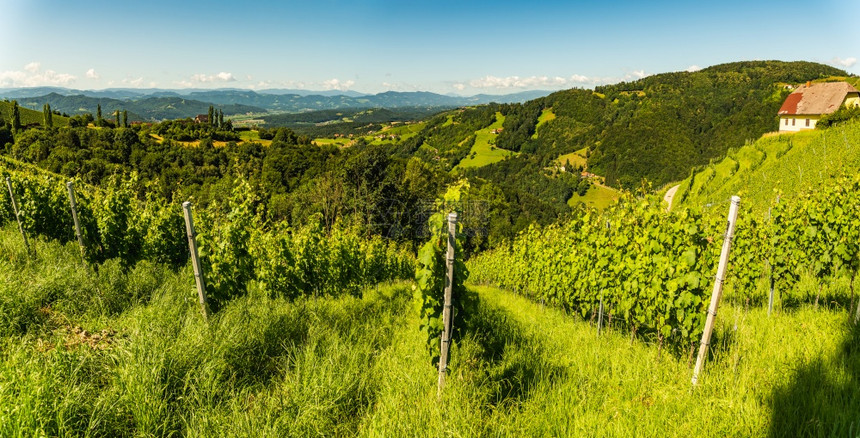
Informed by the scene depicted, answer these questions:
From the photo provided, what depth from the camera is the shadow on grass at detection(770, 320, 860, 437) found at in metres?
2.54

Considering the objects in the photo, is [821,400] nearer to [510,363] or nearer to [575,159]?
[510,363]

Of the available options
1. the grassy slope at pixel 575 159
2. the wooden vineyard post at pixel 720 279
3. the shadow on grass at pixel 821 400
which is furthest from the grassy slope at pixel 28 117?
the grassy slope at pixel 575 159

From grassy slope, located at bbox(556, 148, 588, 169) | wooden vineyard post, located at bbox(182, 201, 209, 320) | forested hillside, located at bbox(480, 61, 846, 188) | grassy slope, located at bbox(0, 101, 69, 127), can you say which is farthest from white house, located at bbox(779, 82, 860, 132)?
grassy slope, located at bbox(0, 101, 69, 127)

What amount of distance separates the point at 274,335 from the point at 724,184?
41.2m

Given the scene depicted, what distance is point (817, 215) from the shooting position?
611 cm

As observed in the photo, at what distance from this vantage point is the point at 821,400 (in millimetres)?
2807

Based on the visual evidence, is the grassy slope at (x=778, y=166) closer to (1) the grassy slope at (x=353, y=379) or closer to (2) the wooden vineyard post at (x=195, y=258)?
(1) the grassy slope at (x=353, y=379)

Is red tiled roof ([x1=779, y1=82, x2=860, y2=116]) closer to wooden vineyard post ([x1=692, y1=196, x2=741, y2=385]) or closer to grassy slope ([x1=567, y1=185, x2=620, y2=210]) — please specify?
grassy slope ([x1=567, y1=185, x2=620, y2=210])

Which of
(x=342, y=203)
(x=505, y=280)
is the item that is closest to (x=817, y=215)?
(x=505, y=280)

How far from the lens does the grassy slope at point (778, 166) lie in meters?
23.0

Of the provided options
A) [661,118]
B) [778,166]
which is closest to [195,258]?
[778,166]

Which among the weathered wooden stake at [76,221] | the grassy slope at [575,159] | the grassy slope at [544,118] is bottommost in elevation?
the grassy slope at [575,159]

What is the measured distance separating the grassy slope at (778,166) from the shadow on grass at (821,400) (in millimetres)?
18866

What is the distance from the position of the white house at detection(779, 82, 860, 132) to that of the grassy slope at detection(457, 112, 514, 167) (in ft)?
253
